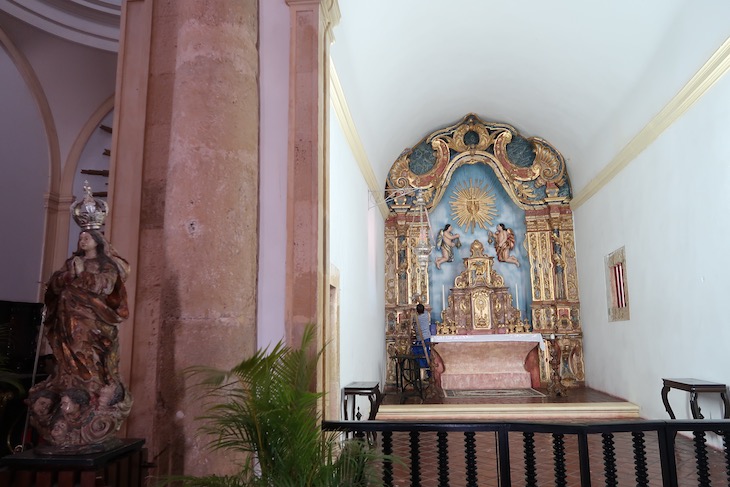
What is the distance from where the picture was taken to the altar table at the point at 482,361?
12383 millimetres

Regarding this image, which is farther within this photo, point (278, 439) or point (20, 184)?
point (20, 184)

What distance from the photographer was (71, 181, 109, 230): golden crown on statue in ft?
10.1

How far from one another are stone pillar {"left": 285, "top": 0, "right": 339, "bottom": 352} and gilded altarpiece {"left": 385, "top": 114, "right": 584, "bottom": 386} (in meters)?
8.77

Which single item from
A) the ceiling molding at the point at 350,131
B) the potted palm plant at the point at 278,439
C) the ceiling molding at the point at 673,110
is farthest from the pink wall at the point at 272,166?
the ceiling molding at the point at 673,110

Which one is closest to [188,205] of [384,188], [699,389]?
[699,389]

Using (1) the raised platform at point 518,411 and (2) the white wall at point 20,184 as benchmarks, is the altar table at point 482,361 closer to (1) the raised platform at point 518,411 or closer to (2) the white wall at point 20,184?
(1) the raised platform at point 518,411

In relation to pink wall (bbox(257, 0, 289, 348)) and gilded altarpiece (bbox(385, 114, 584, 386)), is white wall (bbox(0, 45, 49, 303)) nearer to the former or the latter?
Answer: pink wall (bbox(257, 0, 289, 348))

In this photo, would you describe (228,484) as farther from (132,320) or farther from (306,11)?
(306,11)

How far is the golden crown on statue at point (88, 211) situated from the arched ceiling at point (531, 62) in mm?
4111

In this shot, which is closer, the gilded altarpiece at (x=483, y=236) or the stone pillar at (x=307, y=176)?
the stone pillar at (x=307, y=176)

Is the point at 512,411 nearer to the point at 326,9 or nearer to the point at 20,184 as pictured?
the point at 326,9

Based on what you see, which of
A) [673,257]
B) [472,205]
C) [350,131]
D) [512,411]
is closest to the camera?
[673,257]

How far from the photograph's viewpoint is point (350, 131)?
27.1 ft

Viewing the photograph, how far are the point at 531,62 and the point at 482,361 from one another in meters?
6.13
